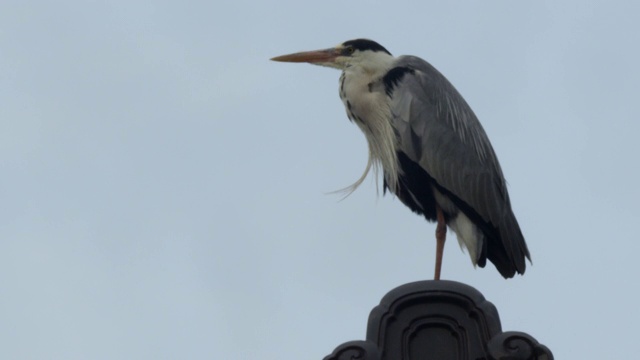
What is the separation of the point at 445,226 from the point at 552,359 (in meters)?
3.56

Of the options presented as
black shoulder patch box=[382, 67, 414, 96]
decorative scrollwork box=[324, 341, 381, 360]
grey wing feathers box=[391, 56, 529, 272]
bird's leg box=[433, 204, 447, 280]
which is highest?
black shoulder patch box=[382, 67, 414, 96]

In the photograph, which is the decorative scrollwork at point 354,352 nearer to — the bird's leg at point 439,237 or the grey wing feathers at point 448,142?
the bird's leg at point 439,237

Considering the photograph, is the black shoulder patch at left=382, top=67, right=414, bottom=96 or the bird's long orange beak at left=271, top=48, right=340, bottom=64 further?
the bird's long orange beak at left=271, top=48, right=340, bottom=64

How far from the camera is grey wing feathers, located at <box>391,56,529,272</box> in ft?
28.3

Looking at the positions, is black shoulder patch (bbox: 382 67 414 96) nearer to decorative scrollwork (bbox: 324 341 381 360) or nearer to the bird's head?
the bird's head

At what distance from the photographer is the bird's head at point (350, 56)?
9.27 meters

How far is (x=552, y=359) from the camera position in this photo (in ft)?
16.7

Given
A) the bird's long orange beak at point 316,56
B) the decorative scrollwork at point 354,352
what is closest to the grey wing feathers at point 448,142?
the bird's long orange beak at point 316,56

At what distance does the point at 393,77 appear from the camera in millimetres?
9156

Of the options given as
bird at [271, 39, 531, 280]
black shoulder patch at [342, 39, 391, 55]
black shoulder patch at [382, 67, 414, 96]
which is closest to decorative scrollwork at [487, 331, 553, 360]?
bird at [271, 39, 531, 280]

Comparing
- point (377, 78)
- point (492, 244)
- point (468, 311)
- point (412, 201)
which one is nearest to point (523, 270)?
point (492, 244)

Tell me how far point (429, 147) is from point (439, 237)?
0.73 m

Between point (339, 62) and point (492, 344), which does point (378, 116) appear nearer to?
point (339, 62)

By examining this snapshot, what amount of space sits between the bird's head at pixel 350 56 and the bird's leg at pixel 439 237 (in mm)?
1176
